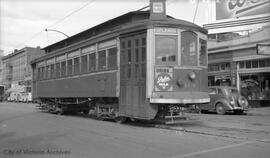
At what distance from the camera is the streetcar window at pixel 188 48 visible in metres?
12.2

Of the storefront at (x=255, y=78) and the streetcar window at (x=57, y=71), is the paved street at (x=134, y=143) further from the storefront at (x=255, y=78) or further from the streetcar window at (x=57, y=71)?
the storefront at (x=255, y=78)

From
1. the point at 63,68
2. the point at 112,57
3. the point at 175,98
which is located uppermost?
the point at 112,57

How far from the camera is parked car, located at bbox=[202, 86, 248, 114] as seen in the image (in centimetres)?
1931

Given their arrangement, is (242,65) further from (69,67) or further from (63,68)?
(69,67)

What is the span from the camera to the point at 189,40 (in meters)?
12.3

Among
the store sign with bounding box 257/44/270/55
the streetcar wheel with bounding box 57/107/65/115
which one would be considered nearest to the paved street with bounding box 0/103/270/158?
the streetcar wheel with bounding box 57/107/65/115

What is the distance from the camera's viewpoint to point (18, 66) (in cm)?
8056

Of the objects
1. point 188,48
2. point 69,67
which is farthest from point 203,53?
point 69,67

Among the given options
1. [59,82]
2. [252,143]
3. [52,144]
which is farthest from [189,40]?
[59,82]

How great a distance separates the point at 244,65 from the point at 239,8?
26.0 ft

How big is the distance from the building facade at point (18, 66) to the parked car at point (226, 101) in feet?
174

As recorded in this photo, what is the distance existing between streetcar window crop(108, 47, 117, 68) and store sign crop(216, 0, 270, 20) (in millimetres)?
20332

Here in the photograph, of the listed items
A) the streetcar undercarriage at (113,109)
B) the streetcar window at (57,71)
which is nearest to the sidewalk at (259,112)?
the streetcar undercarriage at (113,109)

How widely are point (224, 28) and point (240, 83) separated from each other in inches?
280
